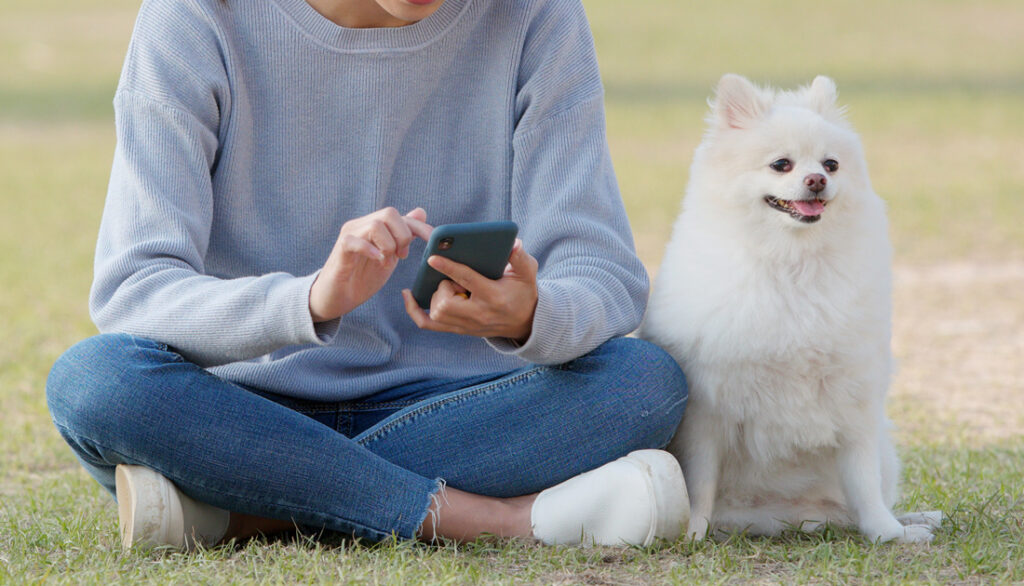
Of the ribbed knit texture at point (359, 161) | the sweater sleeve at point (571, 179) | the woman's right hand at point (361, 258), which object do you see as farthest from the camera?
the sweater sleeve at point (571, 179)

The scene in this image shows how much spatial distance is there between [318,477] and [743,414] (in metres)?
0.90

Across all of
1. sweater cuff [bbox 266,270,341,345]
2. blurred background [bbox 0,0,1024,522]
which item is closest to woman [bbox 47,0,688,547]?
sweater cuff [bbox 266,270,341,345]

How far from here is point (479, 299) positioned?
7.45 ft

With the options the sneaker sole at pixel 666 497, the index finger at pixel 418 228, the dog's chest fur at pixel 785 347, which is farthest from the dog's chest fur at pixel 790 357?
the index finger at pixel 418 228

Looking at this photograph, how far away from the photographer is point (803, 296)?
2.59 m

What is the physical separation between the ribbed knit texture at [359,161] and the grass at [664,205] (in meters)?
0.45

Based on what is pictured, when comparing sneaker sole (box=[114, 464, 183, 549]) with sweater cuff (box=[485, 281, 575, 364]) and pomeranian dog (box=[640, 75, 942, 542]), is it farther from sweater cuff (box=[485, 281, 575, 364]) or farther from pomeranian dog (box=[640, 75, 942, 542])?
pomeranian dog (box=[640, 75, 942, 542])

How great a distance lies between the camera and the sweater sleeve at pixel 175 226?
2316 mm

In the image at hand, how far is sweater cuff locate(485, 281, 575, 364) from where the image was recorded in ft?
7.80

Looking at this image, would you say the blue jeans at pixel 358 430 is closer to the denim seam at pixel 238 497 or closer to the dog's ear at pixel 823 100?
the denim seam at pixel 238 497

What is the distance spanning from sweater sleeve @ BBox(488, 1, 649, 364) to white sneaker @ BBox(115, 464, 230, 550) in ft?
2.83

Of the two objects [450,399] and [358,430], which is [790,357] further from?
[358,430]

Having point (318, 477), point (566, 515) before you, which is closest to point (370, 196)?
point (318, 477)

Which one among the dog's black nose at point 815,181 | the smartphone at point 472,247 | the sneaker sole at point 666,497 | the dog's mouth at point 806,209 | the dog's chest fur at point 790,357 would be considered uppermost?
the dog's black nose at point 815,181
